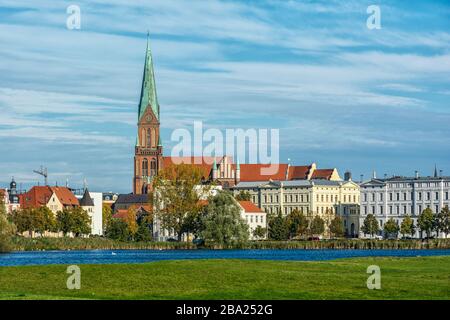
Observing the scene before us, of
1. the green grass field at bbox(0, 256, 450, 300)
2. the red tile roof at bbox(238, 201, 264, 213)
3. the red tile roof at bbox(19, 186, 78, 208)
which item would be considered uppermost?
the red tile roof at bbox(19, 186, 78, 208)

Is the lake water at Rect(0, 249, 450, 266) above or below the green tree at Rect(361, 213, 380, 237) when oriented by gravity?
below

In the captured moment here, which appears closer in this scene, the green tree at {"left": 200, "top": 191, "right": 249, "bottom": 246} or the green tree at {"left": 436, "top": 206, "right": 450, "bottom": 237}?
the green tree at {"left": 200, "top": 191, "right": 249, "bottom": 246}

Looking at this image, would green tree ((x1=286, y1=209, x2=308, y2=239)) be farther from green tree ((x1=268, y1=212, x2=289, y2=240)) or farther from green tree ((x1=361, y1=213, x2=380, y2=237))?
green tree ((x1=361, y1=213, x2=380, y2=237))

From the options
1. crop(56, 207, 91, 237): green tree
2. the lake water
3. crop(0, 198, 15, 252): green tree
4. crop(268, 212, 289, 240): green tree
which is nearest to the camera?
the lake water

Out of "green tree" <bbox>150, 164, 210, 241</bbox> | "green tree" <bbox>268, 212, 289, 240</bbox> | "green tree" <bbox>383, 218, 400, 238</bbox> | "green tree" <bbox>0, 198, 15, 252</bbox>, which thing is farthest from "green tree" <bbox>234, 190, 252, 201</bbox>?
"green tree" <bbox>0, 198, 15, 252</bbox>

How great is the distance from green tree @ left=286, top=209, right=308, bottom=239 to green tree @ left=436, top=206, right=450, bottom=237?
2142 cm

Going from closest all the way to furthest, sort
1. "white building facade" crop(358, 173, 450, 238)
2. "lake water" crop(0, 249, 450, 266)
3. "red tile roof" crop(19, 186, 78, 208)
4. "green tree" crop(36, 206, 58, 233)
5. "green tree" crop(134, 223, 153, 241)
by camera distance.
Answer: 1. "lake water" crop(0, 249, 450, 266)
2. "green tree" crop(134, 223, 153, 241)
3. "green tree" crop(36, 206, 58, 233)
4. "white building facade" crop(358, 173, 450, 238)
5. "red tile roof" crop(19, 186, 78, 208)

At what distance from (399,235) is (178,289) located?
146942mm

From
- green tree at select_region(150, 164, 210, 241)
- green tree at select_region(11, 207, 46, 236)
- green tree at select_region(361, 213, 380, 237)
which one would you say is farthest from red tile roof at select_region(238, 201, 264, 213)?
green tree at select_region(150, 164, 210, 241)

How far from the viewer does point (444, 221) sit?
163 m

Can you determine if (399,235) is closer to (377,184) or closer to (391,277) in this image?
(377,184)

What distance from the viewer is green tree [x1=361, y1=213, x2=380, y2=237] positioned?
177m
